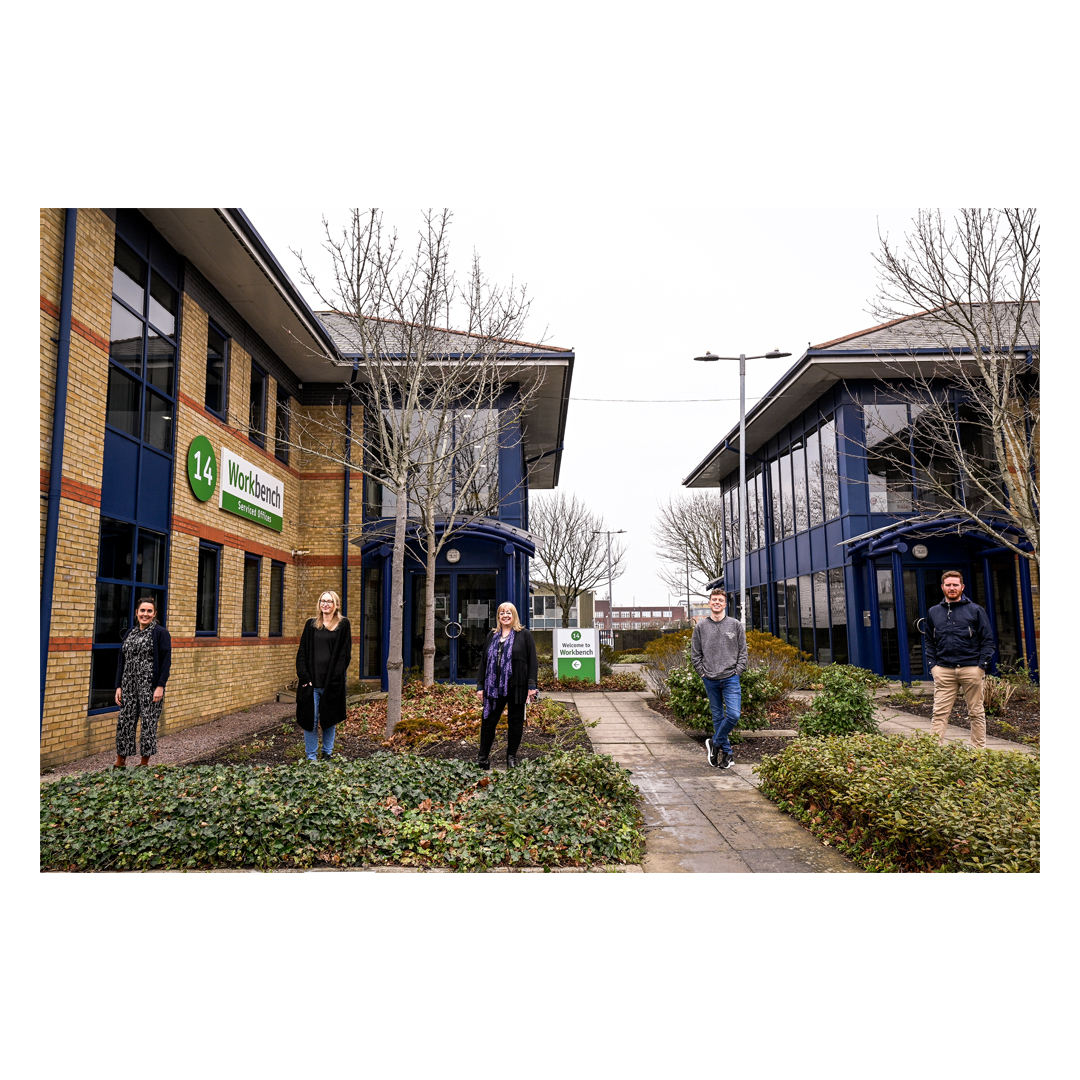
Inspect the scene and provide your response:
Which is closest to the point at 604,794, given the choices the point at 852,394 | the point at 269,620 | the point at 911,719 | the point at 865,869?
the point at 865,869

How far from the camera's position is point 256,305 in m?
12.1

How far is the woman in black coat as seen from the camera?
6680 millimetres

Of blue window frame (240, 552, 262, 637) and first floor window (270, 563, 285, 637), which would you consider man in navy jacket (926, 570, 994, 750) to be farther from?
first floor window (270, 563, 285, 637)

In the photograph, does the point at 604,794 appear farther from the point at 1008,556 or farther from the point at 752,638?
the point at 1008,556

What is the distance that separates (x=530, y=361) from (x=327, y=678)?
8804 mm

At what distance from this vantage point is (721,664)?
A: 7477 mm

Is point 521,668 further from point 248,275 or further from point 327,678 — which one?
point 248,275

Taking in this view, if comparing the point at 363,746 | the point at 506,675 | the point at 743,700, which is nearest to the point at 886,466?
the point at 743,700

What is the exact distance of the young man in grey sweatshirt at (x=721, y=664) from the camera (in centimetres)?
745

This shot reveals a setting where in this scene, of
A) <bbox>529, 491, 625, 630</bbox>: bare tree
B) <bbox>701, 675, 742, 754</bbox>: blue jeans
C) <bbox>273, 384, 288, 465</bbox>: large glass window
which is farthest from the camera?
<bbox>529, 491, 625, 630</bbox>: bare tree

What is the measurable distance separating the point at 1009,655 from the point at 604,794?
13.1 metres

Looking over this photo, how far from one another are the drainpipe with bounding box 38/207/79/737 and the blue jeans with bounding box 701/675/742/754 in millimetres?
6217

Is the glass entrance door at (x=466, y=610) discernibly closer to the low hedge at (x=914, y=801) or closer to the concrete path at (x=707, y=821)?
the concrete path at (x=707, y=821)

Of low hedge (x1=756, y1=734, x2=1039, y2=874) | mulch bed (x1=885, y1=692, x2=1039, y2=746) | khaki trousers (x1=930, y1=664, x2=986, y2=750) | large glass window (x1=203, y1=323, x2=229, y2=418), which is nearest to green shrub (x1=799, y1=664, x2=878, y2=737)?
khaki trousers (x1=930, y1=664, x2=986, y2=750)
